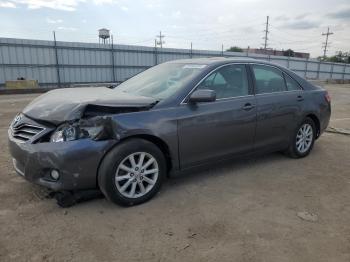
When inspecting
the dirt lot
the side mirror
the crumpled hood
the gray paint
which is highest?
the side mirror

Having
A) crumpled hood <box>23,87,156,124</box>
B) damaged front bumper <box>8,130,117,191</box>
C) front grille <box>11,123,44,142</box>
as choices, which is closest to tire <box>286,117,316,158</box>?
crumpled hood <box>23,87,156,124</box>

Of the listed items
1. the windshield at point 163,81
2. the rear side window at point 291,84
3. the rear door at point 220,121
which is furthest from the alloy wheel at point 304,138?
the windshield at point 163,81

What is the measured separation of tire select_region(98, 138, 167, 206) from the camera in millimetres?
3188

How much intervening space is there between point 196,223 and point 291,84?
9.63 feet

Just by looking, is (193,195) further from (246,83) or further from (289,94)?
(289,94)

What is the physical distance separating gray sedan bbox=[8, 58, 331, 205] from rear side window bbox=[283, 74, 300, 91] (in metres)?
0.02

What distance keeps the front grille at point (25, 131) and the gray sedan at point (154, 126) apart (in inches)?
0.5

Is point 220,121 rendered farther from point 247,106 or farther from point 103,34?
point 103,34

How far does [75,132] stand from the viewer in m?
3.11

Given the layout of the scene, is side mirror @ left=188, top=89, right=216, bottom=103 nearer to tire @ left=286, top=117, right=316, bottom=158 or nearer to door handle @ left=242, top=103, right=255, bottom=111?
door handle @ left=242, top=103, right=255, bottom=111

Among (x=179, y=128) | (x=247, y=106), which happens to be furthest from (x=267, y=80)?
(x=179, y=128)

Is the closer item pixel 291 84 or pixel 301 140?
pixel 291 84

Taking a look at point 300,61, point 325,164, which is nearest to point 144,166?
point 325,164

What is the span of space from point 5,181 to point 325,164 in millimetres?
4480
